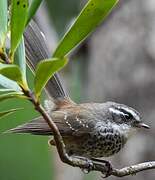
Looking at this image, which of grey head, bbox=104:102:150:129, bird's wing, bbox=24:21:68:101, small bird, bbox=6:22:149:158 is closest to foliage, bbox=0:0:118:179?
bird's wing, bbox=24:21:68:101

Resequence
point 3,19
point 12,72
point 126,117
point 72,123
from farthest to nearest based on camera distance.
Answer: point 126,117, point 72,123, point 3,19, point 12,72

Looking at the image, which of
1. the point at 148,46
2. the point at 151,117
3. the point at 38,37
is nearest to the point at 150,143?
the point at 151,117

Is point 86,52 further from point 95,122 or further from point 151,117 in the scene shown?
point 95,122

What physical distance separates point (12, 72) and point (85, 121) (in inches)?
67.3

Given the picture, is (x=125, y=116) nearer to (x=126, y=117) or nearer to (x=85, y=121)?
(x=126, y=117)

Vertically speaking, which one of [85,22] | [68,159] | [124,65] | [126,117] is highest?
[85,22]

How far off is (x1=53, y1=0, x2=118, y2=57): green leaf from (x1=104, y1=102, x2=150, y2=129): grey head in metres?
1.59

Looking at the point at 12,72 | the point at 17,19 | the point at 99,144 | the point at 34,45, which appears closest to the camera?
the point at 12,72

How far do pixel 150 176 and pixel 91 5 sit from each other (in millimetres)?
3654

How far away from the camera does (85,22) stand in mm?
2404

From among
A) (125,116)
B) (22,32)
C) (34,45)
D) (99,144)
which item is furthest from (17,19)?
(125,116)

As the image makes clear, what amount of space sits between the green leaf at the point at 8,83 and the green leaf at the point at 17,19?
0.37 feet

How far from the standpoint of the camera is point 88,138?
12.3ft

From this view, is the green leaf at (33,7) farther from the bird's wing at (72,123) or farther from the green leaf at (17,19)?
the bird's wing at (72,123)
